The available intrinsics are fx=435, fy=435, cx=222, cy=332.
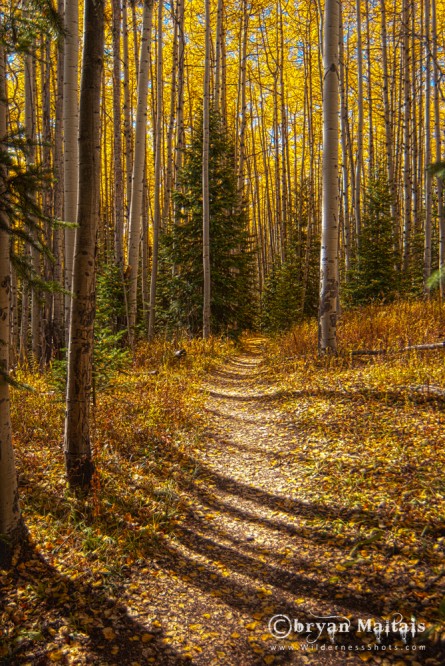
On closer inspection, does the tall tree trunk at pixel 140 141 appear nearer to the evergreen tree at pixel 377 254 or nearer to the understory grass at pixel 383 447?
the understory grass at pixel 383 447

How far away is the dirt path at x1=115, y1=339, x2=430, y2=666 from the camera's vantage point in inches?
95.1

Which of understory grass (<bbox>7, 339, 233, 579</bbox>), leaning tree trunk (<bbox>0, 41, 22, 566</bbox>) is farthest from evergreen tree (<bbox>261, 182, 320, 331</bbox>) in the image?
leaning tree trunk (<bbox>0, 41, 22, 566</bbox>)

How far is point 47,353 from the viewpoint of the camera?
28.0ft

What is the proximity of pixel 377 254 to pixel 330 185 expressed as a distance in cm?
398

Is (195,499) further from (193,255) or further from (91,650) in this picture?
(193,255)

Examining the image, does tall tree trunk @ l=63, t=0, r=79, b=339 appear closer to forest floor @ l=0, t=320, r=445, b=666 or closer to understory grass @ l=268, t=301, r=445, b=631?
forest floor @ l=0, t=320, r=445, b=666

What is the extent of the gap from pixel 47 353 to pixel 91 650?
6.88m

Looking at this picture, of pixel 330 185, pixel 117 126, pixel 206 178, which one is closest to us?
pixel 330 185

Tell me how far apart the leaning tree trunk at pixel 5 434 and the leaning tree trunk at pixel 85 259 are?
0.63 metres

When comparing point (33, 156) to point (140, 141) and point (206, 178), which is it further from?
point (206, 178)

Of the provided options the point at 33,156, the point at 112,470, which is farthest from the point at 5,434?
the point at 33,156

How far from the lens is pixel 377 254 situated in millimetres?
10180

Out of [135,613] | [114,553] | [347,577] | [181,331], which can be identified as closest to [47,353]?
[181,331]

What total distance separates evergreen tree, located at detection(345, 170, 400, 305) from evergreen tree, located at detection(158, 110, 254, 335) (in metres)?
3.12
